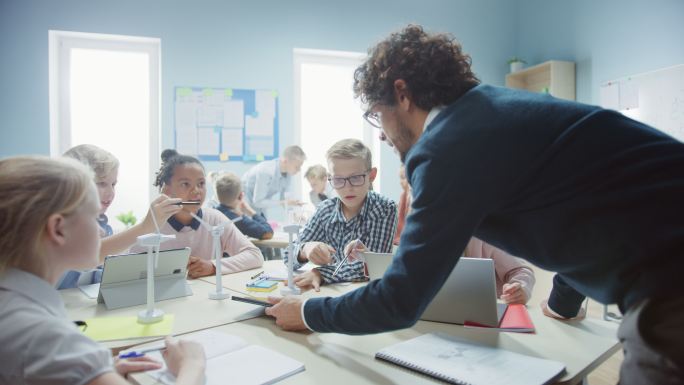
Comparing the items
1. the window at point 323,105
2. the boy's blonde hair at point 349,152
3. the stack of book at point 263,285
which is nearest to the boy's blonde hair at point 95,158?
the stack of book at point 263,285

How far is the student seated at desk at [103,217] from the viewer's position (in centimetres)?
165

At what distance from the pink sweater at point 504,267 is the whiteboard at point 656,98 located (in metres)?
2.87

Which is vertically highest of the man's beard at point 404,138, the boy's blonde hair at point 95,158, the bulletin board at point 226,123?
the bulletin board at point 226,123

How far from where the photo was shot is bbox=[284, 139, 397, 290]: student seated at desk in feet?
6.83

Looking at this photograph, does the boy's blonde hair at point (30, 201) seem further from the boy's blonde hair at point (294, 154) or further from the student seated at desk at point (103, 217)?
the boy's blonde hair at point (294, 154)

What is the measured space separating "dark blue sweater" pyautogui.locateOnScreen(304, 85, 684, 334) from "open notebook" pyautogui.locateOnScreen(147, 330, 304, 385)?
19 cm

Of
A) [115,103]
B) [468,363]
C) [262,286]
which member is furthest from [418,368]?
[115,103]

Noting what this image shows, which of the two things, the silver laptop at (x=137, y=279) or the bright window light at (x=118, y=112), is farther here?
the bright window light at (x=118, y=112)

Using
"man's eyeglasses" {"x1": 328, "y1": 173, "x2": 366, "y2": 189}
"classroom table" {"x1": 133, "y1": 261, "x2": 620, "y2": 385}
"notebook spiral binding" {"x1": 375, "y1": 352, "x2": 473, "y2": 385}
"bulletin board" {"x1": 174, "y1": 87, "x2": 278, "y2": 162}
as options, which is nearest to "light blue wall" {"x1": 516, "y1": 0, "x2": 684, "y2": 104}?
"bulletin board" {"x1": 174, "y1": 87, "x2": 278, "y2": 162}

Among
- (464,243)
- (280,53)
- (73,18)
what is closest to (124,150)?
(73,18)

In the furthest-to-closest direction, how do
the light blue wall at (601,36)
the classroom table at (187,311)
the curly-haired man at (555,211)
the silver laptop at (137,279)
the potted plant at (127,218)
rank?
the potted plant at (127,218), the light blue wall at (601,36), the silver laptop at (137,279), the classroom table at (187,311), the curly-haired man at (555,211)

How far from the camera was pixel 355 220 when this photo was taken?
2.16 metres

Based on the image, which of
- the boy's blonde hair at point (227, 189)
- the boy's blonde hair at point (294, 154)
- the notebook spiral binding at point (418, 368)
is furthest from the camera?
the boy's blonde hair at point (294, 154)

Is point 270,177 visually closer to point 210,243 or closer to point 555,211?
point 210,243
